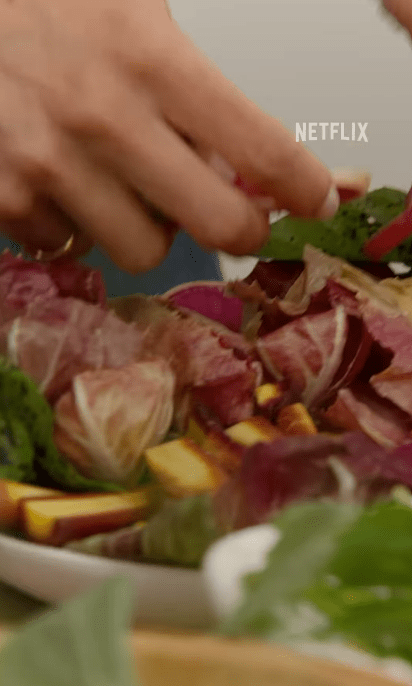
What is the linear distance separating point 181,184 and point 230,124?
0.05 m

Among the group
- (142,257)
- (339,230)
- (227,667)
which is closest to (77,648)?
(227,667)

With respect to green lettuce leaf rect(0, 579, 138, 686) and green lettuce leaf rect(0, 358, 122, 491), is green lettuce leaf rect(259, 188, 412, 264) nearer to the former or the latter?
green lettuce leaf rect(0, 358, 122, 491)

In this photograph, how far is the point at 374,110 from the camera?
1614 millimetres

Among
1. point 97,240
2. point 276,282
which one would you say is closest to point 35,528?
point 97,240

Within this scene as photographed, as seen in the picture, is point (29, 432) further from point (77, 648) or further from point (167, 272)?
point (167, 272)

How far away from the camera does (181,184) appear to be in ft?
1.41

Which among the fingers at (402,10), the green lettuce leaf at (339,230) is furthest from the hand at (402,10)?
the green lettuce leaf at (339,230)

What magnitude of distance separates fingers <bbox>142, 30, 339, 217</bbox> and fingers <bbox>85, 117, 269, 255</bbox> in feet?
0.05

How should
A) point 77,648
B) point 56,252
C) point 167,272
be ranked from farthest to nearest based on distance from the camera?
1. point 167,272
2. point 56,252
3. point 77,648

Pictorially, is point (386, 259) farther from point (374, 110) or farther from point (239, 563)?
point (374, 110)

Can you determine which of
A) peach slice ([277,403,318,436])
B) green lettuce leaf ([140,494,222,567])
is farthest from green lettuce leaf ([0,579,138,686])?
peach slice ([277,403,318,436])

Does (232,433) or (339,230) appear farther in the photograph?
(339,230)

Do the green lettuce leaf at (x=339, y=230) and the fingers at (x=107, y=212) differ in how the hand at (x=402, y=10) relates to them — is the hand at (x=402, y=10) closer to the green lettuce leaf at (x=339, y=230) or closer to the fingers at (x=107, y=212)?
the green lettuce leaf at (x=339, y=230)

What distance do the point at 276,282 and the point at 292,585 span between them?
481 mm
